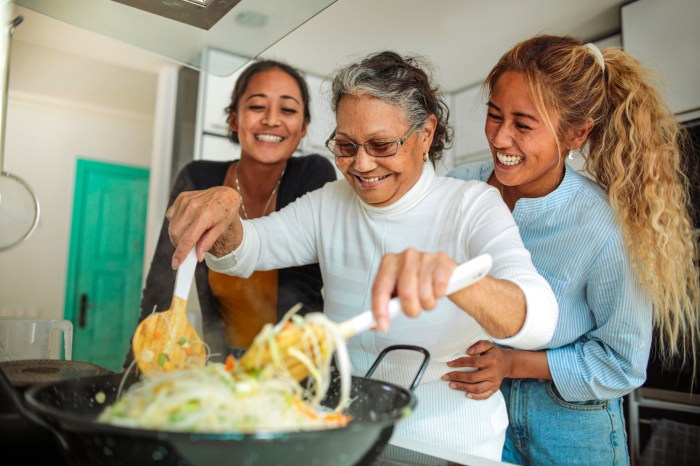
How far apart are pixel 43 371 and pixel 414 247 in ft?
2.08

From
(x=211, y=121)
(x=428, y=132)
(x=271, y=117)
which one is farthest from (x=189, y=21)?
(x=211, y=121)

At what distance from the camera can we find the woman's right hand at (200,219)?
A: 935 mm

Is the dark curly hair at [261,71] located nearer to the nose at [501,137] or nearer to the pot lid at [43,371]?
the nose at [501,137]

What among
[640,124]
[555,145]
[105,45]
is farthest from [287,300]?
[105,45]

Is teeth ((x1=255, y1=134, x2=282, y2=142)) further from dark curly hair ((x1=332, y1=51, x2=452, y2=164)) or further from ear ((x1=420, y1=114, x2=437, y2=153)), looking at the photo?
ear ((x1=420, y1=114, x2=437, y2=153))

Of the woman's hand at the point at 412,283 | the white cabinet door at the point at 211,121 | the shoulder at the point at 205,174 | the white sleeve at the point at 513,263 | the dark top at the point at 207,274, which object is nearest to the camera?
the woman's hand at the point at 412,283

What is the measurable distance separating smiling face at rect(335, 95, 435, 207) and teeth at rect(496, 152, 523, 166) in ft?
0.62

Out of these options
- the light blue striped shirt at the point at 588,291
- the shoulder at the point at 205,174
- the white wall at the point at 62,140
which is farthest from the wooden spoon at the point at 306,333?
the white wall at the point at 62,140

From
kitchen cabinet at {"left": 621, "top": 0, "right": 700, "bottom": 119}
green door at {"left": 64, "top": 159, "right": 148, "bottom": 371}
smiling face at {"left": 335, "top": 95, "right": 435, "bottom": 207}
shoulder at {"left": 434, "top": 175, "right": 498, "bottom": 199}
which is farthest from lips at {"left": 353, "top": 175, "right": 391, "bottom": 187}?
green door at {"left": 64, "top": 159, "right": 148, "bottom": 371}

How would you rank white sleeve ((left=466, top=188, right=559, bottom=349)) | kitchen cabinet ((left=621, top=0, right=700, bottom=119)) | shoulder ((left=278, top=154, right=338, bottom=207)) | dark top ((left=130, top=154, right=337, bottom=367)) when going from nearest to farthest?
white sleeve ((left=466, top=188, right=559, bottom=349))
dark top ((left=130, top=154, right=337, bottom=367))
shoulder ((left=278, top=154, right=338, bottom=207))
kitchen cabinet ((left=621, top=0, right=700, bottom=119))

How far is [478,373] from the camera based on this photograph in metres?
1.03

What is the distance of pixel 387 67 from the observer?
1.05 meters

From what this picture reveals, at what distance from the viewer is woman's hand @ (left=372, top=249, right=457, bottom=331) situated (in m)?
0.61

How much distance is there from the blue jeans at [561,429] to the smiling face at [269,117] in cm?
84
